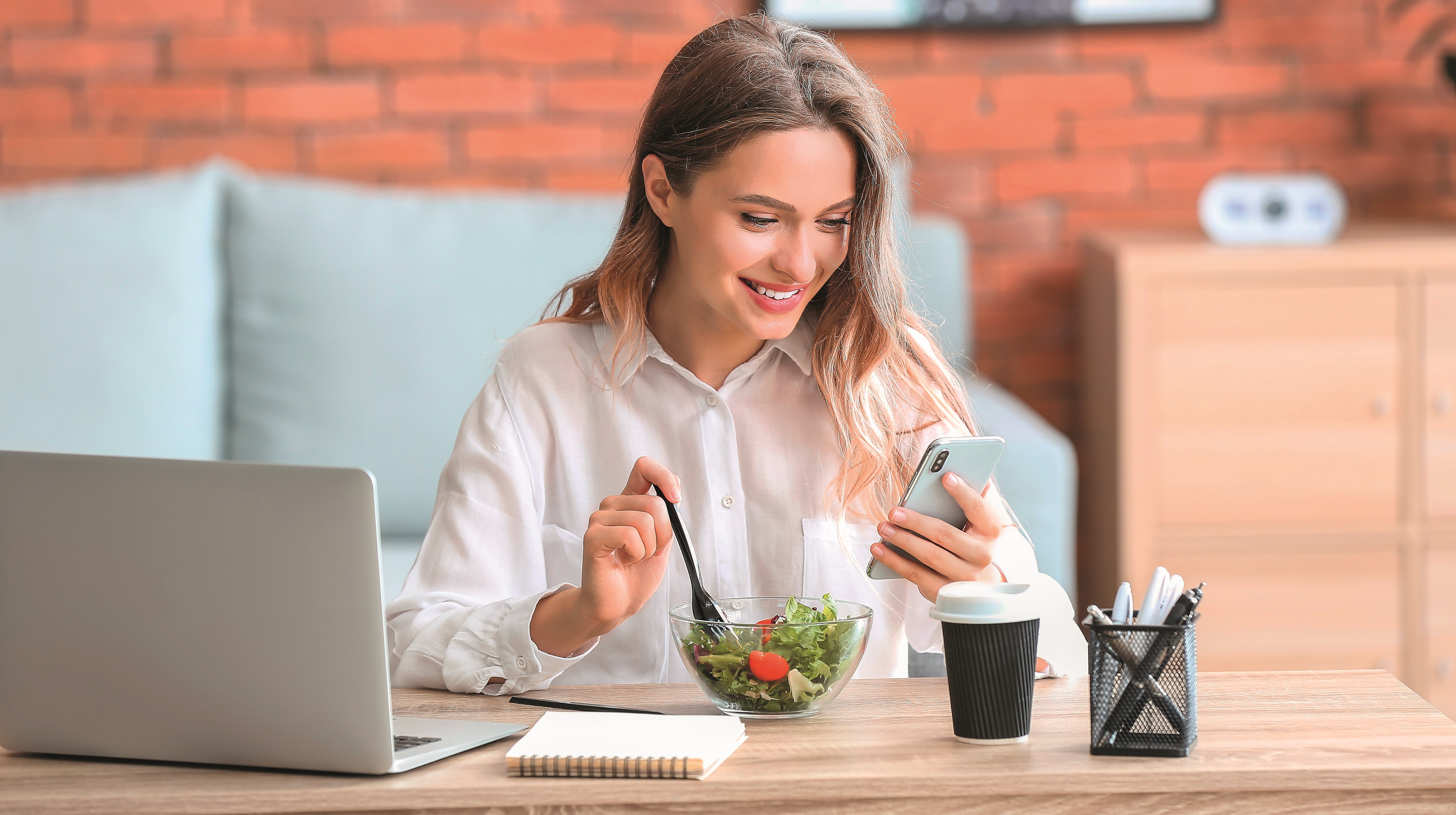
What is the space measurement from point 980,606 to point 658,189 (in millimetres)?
656

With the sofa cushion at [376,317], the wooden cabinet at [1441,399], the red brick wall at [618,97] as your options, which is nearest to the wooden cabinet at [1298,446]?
the wooden cabinet at [1441,399]

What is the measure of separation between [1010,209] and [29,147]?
1.99 meters

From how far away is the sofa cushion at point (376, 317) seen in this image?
2324mm

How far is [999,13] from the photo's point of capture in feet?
8.98

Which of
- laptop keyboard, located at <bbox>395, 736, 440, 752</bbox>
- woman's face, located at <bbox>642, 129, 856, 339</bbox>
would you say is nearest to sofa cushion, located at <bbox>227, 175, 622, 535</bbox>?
woman's face, located at <bbox>642, 129, 856, 339</bbox>

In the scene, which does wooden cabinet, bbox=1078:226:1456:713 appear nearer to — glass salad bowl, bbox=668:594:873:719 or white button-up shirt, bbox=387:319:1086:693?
white button-up shirt, bbox=387:319:1086:693

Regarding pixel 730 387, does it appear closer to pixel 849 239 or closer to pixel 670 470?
pixel 670 470

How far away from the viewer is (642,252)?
146 centimetres

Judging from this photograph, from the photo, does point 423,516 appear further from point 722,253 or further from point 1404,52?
point 1404,52

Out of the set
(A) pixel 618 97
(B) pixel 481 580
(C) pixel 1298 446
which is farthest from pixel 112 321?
(C) pixel 1298 446

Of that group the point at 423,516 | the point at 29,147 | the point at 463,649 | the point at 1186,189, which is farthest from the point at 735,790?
the point at 29,147

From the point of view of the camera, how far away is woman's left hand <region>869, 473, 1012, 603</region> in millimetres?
1132

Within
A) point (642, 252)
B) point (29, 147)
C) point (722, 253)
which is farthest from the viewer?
point (29, 147)

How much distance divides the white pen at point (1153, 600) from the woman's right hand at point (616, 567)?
1.22ft
